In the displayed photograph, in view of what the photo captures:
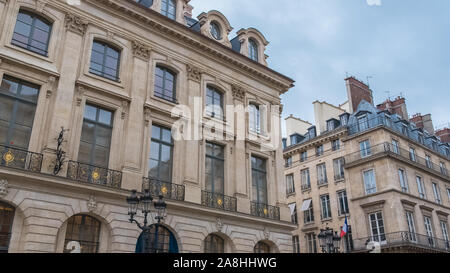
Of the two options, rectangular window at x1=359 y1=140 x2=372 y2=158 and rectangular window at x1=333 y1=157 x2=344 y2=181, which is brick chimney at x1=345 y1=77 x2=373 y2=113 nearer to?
rectangular window at x1=359 y1=140 x2=372 y2=158

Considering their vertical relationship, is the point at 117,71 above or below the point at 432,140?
below

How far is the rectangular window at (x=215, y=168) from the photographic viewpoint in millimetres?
16828

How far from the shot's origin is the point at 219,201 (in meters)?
16.4

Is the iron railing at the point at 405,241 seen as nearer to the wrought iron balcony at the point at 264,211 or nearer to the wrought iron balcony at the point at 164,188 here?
the wrought iron balcony at the point at 264,211

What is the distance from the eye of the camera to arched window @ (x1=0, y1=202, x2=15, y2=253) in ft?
37.0

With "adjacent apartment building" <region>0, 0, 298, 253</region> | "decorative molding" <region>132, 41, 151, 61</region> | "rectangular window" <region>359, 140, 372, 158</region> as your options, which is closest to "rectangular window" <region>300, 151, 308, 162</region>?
"rectangular window" <region>359, 140, 372, 158</region>

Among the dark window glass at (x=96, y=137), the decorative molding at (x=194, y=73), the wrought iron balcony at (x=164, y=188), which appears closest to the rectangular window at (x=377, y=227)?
the decorative molding at (x=194, y=73)

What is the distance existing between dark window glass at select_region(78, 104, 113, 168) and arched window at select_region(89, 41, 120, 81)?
145 cm

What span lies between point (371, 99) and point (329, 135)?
6.83 m

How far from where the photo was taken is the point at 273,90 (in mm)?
21250

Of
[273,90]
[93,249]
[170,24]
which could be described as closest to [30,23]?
[170,24]

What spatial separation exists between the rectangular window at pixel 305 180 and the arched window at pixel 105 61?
22.5 meters

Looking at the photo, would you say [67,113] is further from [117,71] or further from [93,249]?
[93,249]
